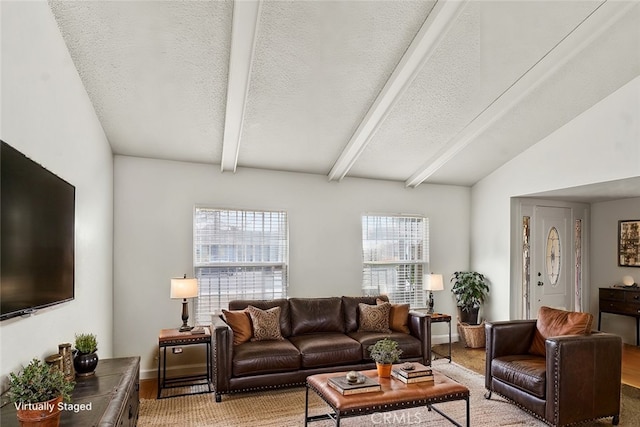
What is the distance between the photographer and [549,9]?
120 inches

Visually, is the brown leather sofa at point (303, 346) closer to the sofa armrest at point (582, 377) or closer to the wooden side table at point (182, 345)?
the wooden side table at point (182, 345)

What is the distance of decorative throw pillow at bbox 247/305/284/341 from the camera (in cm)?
431

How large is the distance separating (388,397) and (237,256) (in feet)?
9.17

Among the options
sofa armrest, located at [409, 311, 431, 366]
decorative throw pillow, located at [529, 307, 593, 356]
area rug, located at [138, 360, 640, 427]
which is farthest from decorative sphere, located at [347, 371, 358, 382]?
sofa armrest, located at [409, 311, 431, 366]

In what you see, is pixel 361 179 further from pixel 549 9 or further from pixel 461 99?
pixel 549 9

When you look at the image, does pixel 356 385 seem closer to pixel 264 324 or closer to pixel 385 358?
pixel 385 358

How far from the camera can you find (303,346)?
166 inches

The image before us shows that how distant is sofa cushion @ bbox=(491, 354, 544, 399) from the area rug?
28 cm

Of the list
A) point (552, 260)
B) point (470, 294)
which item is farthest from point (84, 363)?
point (552, 260)

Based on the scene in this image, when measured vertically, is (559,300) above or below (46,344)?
below

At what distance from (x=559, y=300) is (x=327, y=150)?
13.8 ft

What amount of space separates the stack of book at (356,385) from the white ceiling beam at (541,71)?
292 centimetres

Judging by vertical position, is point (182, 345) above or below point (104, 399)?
below

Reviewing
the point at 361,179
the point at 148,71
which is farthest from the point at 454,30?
the point at 361,179
